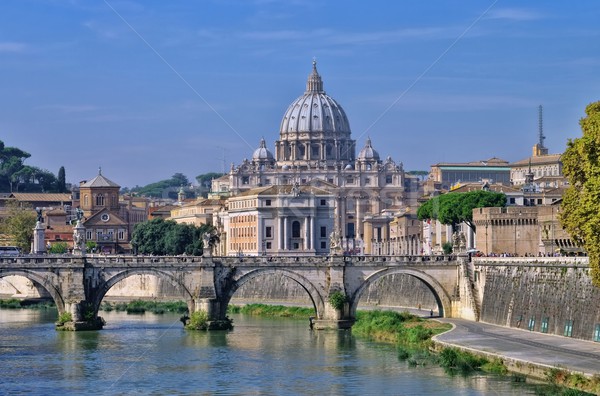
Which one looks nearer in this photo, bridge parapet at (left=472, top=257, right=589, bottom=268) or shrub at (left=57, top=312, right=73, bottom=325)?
bridge parapet at (left=472, top=257, right=589, bottom=268)

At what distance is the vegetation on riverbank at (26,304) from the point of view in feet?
295

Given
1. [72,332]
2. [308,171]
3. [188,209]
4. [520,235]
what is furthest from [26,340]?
[308,171]

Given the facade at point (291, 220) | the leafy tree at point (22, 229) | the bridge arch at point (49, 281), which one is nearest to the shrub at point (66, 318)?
the bridge arch at point (49, 281)

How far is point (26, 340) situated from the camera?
63.2 m

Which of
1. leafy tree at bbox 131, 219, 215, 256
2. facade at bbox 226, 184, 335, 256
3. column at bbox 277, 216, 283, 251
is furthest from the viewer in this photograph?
column at bbox 277, 216, 283, 251

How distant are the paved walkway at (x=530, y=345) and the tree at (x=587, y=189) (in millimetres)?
2357

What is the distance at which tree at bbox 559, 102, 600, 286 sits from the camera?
4731cm

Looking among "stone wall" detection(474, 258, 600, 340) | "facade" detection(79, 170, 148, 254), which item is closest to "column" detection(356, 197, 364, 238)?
"facade" detection(79, 170, 148, 254)

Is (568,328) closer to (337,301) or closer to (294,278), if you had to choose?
(337,301)

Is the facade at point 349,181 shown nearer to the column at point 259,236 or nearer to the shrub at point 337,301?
the column at point 259,236

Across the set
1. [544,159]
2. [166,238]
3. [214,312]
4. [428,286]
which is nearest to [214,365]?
[214,312]

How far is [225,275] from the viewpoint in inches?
2721

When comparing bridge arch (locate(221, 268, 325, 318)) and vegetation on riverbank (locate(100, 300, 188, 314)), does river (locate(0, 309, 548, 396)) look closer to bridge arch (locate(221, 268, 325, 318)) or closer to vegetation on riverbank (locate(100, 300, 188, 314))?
bridge arch (locate(221, 268, 325, 318))

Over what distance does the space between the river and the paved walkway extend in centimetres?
145
